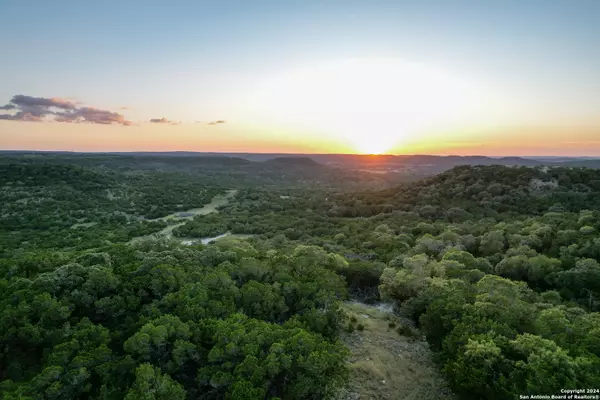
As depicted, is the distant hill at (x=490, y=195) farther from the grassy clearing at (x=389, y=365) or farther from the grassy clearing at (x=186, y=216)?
the grassy clearing at (x=389, y=365)

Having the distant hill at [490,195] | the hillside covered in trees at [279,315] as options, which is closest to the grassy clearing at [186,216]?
the hillside covered in trees at [279,315]

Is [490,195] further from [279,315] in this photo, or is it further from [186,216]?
[186,216]

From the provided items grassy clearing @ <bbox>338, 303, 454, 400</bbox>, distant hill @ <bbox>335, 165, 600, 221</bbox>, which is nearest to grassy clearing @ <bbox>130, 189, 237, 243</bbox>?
distant hill @ <bbox>335, 165, 600, 221</bbox>

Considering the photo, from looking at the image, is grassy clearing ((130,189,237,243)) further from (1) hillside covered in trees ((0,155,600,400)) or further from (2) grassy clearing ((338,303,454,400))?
(2) grassy clearing ((338,303,454,400))

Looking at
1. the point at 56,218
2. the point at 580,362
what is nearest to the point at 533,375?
the point at 580,362

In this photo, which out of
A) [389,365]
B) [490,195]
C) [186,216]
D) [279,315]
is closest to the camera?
[389,365]

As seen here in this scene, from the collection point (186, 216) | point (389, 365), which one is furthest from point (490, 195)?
point (186, 216)

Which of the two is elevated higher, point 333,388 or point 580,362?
point 580,362

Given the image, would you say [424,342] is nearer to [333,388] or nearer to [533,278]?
[333,388]
